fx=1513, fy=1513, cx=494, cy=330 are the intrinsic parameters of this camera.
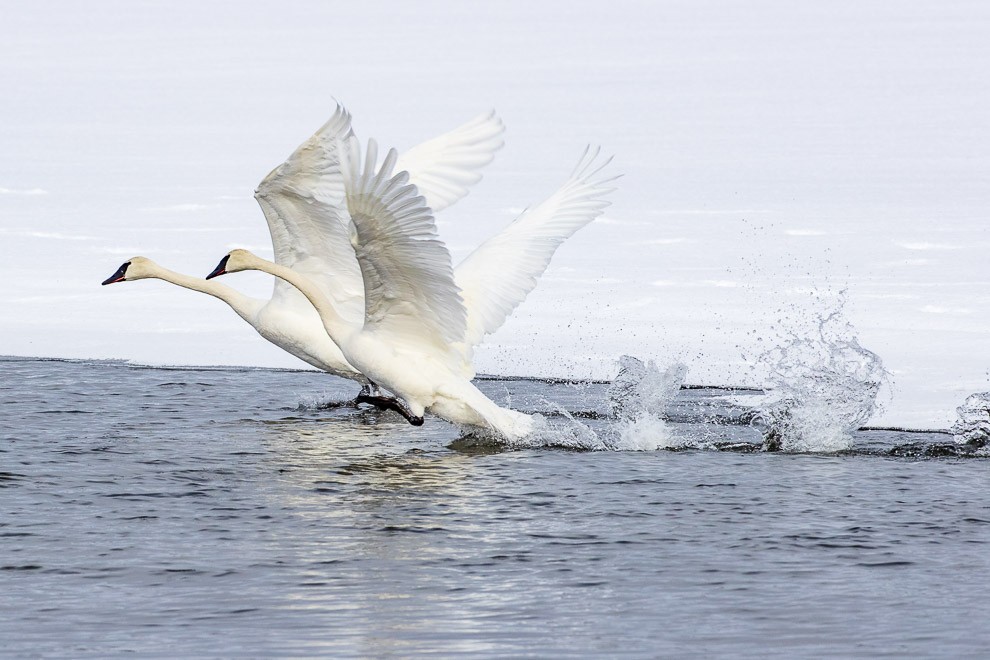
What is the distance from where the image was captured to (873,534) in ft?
26.1

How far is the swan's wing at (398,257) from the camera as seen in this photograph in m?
9.00

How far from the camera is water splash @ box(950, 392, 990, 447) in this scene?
416 inches

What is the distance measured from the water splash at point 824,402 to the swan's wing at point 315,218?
12.0 feet

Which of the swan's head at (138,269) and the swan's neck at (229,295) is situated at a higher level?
the swan's head at (138,269)

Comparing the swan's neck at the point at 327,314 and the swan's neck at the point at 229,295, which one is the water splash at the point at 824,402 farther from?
the swan's neck at the point at 229,295

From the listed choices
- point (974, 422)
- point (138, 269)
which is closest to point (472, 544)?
point (974, 422)

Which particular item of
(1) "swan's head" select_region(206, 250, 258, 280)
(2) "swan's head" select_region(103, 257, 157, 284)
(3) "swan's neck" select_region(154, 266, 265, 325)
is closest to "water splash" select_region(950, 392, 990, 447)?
(1) "swan's head" select_region(206, 250, 258, 280)

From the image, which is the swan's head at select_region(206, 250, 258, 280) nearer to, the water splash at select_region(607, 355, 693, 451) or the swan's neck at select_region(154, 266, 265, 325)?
the swan's neck at select_region(154, 266, 265, 325)

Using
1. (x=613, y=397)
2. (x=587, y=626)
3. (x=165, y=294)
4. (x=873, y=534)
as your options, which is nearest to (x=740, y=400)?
(x=613, y=397)

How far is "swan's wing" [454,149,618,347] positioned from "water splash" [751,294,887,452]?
7.01ft

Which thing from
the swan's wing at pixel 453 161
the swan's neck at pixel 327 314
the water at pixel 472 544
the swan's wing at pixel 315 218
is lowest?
the water at pixel 472 544

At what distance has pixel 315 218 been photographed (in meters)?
12.4

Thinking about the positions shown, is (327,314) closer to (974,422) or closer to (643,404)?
(643,404)

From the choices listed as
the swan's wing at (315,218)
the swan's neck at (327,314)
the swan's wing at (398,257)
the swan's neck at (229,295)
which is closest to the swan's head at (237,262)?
Answer: the swan's neck at (229,295)
